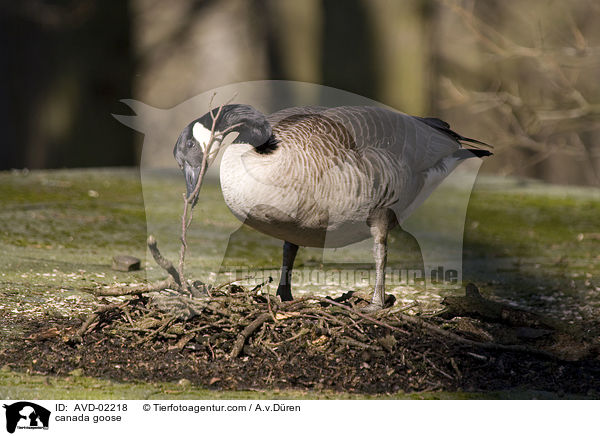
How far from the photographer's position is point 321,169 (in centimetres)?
292

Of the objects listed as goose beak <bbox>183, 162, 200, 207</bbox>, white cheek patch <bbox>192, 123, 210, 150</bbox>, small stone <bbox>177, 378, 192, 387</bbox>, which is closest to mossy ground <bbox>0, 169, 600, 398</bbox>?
small stone <bbox>177, 378, 192, 387</bbox>

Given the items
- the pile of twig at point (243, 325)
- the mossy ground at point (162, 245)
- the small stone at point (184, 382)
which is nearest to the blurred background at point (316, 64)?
the mossy ground at point (162, 245)

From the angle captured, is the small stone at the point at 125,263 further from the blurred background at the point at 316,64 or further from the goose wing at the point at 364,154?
the blurred background at the point at 316,64

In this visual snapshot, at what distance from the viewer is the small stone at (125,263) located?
383 cm

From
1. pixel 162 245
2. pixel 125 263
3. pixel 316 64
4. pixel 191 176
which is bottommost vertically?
pixel 125 263

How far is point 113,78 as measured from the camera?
1016 cm

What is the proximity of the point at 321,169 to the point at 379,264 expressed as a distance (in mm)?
520

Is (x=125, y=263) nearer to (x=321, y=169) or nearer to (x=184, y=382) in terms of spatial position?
(x=321, y=169)

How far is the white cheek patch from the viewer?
105 inches

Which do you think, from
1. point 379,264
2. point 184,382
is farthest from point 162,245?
point 184,382
